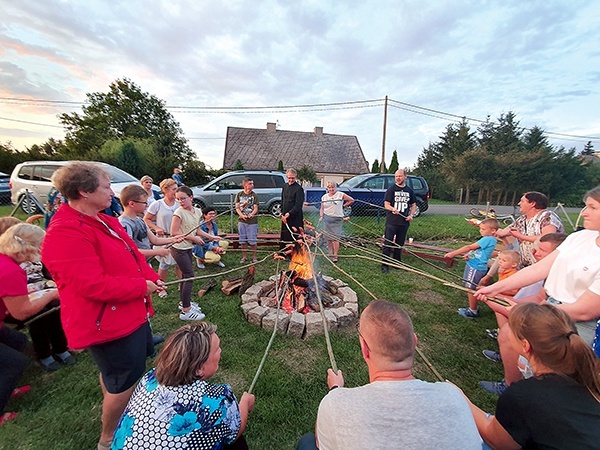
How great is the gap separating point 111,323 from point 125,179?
9585 millimetres

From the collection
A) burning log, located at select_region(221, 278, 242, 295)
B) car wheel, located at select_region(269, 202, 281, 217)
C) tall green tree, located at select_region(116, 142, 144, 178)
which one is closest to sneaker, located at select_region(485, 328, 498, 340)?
burning log, located at select_region(221, 278, 242, 295)

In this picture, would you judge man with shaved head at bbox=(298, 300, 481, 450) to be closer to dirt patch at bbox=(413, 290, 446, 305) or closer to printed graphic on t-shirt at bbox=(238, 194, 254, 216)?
dirt patch at bbox=(413, 290, 446, 305)

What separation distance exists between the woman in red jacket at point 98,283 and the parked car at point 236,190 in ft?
26.1

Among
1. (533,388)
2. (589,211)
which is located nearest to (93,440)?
(533,388)

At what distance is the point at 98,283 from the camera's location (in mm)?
1546

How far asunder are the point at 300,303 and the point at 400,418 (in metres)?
2.86

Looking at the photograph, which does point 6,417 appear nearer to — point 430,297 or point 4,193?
point 430,297

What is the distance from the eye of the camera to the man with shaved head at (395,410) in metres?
1.00

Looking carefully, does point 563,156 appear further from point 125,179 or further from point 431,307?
point 125,179

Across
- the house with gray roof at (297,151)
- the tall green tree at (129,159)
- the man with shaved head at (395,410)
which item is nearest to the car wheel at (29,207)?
the tall green tree at (129,159)

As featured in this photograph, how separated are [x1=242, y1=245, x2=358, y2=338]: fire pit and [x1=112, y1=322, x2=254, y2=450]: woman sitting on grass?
2.01 meters

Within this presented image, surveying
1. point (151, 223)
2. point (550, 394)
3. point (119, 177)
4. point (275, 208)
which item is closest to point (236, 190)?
point (275, 208)

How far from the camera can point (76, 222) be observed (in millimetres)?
1579

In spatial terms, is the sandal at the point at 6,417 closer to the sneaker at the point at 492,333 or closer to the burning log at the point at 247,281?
the burning log at the point at 247,281
